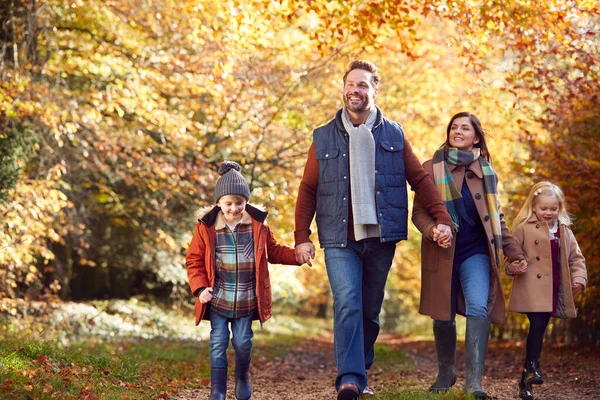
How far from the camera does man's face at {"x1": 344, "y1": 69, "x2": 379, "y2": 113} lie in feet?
19.2

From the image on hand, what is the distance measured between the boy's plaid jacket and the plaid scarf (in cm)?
132

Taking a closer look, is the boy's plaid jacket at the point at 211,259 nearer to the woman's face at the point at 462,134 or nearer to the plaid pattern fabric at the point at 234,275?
the plaid pattern fabric at the point at 234,275

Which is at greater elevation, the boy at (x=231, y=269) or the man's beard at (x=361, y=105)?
the man's beard at (x=361, y=105)

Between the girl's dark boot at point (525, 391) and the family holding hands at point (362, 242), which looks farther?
the girl's dark boot at point (525, 391)

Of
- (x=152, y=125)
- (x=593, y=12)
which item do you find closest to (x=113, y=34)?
(x=152, y=125)

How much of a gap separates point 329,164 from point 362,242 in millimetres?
631

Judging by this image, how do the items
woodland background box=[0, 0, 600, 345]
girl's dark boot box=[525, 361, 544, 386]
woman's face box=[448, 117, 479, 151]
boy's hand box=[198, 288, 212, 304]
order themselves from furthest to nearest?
woodland background box=[0, 0, 600, 345] → woman's face box=[448, 117, 479, 151] → girl's dark boot box=[525, 361, 544, 386] → boy's hand box=[198, 288, 212, 304]

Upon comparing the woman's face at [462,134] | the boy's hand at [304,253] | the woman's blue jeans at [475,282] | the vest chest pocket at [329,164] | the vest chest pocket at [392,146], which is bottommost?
the woman's blue jeans at [475,282]

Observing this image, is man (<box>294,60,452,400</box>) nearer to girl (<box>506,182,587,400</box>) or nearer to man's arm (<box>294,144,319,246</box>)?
man's arm (<box>294,144,319,246</box>)

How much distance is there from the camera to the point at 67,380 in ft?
19.3

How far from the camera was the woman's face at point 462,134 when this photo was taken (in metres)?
6.33

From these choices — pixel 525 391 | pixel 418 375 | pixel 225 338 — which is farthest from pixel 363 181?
pixel 418 375

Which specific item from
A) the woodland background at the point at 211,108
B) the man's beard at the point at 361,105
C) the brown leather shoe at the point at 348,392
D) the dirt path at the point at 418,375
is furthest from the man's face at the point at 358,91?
the woodland background at the point at 211,108

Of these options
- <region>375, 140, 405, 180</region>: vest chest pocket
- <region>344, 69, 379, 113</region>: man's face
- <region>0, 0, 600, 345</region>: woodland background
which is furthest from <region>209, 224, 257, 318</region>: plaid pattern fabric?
<region>0, 0, 600, 345</region>: woodland background
